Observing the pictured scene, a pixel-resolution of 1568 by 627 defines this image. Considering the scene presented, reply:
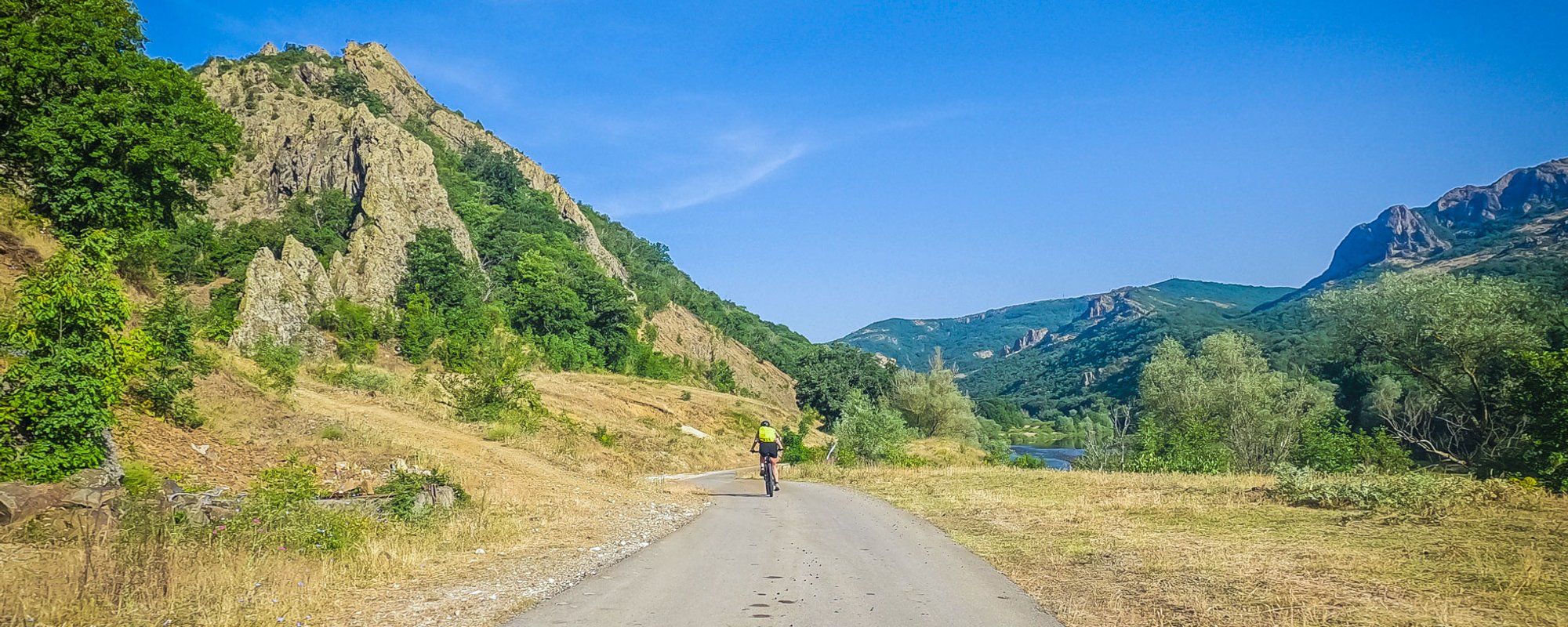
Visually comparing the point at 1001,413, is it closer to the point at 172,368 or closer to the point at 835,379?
the point at 835,379

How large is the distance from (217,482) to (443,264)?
4926 cm

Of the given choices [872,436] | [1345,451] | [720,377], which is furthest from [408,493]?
[720,377]

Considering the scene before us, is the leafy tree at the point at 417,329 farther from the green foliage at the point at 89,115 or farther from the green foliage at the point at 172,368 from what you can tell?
the green foliage at the point at 172,368

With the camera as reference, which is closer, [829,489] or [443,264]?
[829,489]

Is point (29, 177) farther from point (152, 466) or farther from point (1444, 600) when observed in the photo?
point (1444, 600)

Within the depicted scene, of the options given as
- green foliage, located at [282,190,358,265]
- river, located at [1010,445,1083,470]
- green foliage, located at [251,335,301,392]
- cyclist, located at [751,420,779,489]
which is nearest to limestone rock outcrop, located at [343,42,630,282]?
green foliage, located at [282,190,358,265]

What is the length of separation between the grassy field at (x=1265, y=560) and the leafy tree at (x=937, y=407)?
173 ft

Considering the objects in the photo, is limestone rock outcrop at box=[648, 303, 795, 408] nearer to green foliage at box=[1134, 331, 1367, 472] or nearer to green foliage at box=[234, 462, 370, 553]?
green foliage at box=[1134, 331, 1367, 472]

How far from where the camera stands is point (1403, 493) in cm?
1184

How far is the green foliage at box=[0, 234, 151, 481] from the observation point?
8930 mm

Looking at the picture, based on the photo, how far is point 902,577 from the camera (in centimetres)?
833

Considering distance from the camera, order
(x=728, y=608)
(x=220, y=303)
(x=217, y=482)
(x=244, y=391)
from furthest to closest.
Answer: (x=220, y=303), (x=244, y=391), (x=217, y=482), (x=728, y=608)

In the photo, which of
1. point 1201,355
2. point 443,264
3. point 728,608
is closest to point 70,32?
point 728,608

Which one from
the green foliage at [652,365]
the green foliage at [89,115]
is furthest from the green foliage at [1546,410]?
the green foliage at [652,365]
